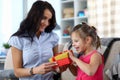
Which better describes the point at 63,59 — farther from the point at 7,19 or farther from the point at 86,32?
the point at 7,19

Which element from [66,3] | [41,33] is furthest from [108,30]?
[41,33]

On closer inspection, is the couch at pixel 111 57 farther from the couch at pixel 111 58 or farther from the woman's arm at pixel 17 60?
the woman's arm at pixel 17 60

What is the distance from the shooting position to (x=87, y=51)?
162 cm

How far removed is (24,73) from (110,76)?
0.66 m

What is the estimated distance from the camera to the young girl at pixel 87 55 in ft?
4.92

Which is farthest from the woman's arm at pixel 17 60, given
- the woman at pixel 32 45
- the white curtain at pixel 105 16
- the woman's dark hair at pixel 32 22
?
the white curtain at pixel 105 16

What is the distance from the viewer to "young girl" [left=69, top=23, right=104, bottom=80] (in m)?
1.50

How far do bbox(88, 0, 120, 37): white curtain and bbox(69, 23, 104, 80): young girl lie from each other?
2201mm

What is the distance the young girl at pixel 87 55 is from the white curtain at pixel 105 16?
2.20 metres

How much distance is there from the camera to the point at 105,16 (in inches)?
156

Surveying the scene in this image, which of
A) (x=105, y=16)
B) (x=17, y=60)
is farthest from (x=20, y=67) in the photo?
(x=105, y=16)

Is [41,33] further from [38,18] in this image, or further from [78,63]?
[78,63]

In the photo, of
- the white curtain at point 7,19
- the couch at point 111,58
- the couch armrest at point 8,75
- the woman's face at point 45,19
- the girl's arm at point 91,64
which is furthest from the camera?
the white curtain at point 7,19

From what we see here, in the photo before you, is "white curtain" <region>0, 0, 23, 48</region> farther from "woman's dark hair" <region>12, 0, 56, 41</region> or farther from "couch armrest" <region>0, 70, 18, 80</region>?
"woman's dark hair" <region>12, 0, 56, 41</region>
